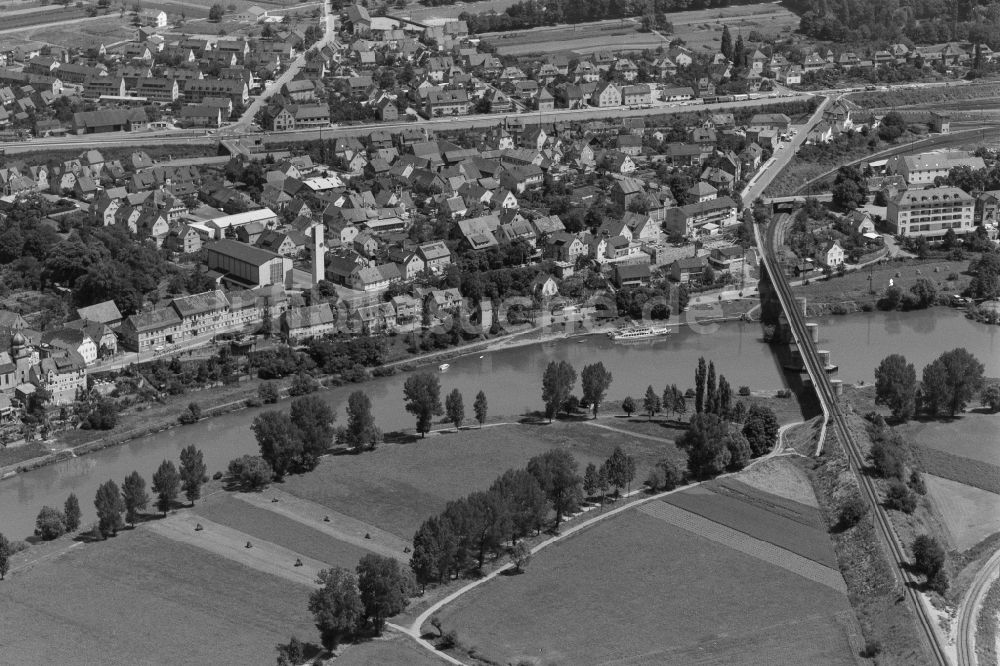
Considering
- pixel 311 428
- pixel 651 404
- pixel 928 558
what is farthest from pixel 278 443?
pixel 928 558

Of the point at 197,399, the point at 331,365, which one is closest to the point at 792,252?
the point at 331,365

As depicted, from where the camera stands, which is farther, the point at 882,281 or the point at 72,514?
the point at 882,281

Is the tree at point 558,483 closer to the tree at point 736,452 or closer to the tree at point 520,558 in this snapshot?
the tree at point 520,558

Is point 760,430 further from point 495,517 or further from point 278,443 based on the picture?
point 278,443

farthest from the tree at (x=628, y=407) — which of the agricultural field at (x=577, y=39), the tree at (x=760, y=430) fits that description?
the agricultural field at (x=577, y=39)

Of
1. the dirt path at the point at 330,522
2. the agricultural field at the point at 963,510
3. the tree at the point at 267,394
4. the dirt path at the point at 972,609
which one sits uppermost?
the tree at the point at 267,394

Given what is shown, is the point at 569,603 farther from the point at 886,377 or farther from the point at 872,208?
the point at 872,208
